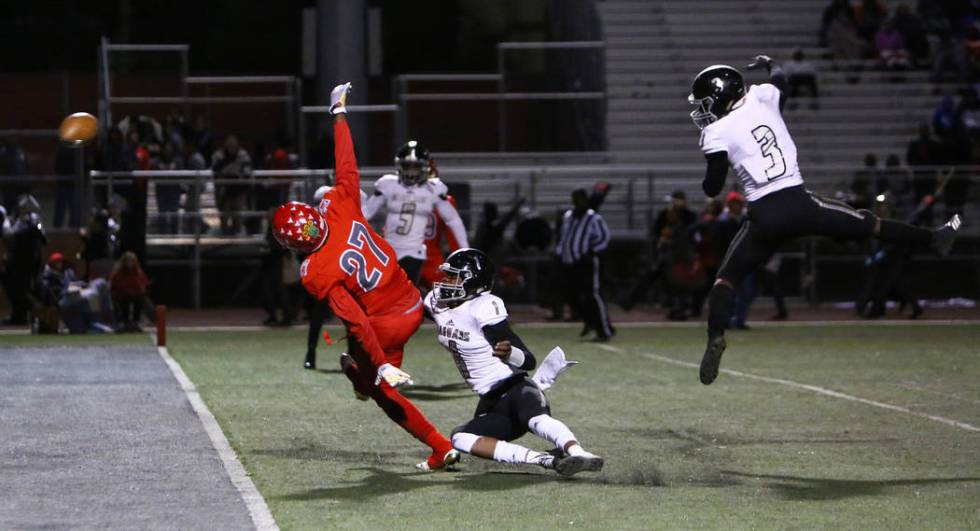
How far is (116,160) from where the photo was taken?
990 inches

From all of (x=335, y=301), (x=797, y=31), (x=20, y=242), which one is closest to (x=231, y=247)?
(x=20, y=242)

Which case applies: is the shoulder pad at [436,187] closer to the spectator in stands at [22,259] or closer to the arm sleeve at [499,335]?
the arm sleeve at [499,335]

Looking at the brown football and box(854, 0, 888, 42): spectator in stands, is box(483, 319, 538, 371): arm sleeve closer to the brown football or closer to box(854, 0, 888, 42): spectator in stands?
the brown football

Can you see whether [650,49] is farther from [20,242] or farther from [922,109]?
[20,242]

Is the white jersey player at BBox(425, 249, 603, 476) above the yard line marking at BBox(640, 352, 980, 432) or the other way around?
above

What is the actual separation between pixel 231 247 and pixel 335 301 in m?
16.7

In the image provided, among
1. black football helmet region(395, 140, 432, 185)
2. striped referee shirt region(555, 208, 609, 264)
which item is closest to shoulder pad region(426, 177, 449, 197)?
black football helmet region(395, 140, 432, 185)

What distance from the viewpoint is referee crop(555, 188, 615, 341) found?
→ 787 inches

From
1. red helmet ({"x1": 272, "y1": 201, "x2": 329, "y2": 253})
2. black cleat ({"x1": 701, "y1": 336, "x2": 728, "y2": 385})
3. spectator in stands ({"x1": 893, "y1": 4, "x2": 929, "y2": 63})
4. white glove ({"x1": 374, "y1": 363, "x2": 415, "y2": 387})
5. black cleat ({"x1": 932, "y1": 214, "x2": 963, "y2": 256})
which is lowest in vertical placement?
black cleat ({"x1": 701, "y1": 336, "x2": 728, "y2": 385})

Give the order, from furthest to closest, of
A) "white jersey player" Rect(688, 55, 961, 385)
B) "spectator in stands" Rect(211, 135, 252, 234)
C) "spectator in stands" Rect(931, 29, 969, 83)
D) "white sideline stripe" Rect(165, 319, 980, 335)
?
"spectator in stands" Rect(931, 29, 969, 83), "spectator in stands" Rect(211, 135, 252, 234), "white sideline stripe" Rect(165, 319, 980, 335), "white jersey player" Rect(688, 55, 961, 385)

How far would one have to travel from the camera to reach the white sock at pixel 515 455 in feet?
30.2

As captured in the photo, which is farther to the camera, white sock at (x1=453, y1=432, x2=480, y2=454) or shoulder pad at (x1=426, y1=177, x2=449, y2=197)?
shoulder pad at (x1=426, y1=177, x2=449, y2=197)

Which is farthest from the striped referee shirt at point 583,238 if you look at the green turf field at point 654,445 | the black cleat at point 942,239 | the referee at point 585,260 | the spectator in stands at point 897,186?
the black cleat at point 942,239

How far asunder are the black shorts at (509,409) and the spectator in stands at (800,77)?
2261 cm
